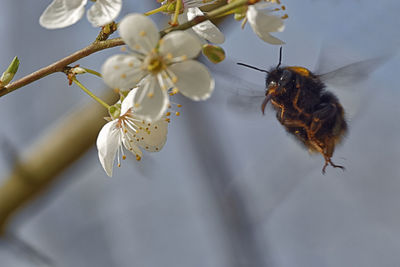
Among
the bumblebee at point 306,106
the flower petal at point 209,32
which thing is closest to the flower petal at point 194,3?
the flower petal at point 209,32

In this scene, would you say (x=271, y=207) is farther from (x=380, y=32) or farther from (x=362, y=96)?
(x=362, y=96)

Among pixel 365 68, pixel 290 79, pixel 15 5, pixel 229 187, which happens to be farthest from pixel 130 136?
pixel 15 5

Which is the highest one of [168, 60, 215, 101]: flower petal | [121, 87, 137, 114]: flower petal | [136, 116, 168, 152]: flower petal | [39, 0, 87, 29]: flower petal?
[39, 0, 87, 29]: flower petal

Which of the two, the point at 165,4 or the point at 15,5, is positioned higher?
the point at 165,4

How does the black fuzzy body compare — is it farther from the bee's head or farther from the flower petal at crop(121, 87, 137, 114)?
the flower petal at crop(121, 87, 137, 114)

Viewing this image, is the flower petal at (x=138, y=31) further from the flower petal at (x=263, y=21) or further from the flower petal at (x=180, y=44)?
the flower petal at (x=263, y=21)

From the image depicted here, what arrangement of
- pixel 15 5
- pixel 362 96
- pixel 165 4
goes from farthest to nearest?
pixel 15 5, pixel 362 96, pixel 165 4

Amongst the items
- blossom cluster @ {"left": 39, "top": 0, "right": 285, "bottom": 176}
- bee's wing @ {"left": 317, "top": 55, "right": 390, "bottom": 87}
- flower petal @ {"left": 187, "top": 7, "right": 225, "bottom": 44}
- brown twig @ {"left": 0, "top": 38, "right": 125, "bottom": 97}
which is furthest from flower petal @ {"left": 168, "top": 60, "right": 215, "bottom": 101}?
bee's wing @ {"left": 317, "top": 55, "right": 390, "bottom": 87}
